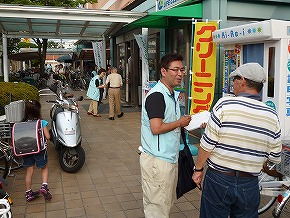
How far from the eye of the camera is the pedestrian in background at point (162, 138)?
8.81ft

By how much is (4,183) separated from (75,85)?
1990cm

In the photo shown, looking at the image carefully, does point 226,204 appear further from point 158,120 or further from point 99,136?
point 99,136

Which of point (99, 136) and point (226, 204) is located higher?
point (226, 204)

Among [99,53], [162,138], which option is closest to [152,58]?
[99,53]

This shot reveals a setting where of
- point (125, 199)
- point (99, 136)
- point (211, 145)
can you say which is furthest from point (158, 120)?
point (99, 136)

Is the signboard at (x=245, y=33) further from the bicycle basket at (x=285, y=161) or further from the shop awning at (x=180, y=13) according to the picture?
the bicycle basket at (x=285, y=161)

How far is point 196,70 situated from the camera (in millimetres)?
6145

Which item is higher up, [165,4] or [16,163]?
[165,4]

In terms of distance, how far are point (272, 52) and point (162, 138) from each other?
2.97 meters

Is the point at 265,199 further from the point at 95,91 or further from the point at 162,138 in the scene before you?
the point at 95,91

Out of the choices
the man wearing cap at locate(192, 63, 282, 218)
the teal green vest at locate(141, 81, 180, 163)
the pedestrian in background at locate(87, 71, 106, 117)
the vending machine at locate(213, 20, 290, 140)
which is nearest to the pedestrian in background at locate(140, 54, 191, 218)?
the teal green vest at locate(141, 81, 180, 163)

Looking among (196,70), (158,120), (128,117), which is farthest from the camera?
(128,117)

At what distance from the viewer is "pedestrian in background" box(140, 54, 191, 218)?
8.81 ft

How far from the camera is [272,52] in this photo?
4918 mm
